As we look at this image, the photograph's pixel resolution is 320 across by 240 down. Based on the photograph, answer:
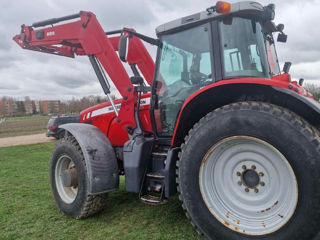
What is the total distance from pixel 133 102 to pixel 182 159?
1.50 m

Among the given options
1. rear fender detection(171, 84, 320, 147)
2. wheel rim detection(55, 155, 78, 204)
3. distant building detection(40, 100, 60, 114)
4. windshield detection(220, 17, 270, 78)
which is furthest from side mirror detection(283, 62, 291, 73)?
distant building detection(40, 100, 60, 114)

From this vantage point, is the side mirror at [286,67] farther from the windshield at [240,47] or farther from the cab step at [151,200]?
the cab step at [151,200]

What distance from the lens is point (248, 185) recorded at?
2.75 meters

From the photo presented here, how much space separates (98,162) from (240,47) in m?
2.26

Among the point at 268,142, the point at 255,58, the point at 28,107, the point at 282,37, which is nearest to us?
the point at 268,142

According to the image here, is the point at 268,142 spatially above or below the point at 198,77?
below

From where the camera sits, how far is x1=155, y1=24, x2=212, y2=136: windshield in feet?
10.9

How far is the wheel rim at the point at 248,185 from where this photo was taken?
2506 millimetres

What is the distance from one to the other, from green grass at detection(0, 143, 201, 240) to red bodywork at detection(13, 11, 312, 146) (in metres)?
1.05

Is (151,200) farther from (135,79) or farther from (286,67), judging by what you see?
(286,67)

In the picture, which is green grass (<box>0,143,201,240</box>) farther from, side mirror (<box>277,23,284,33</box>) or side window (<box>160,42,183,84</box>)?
side mirror (<box>277,23,284,33</box>)

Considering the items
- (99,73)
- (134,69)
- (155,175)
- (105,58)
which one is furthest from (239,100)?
(134,69)

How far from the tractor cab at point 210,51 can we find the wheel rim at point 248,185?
2.67 ft

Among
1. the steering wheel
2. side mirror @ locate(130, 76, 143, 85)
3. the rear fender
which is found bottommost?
the rear fender
